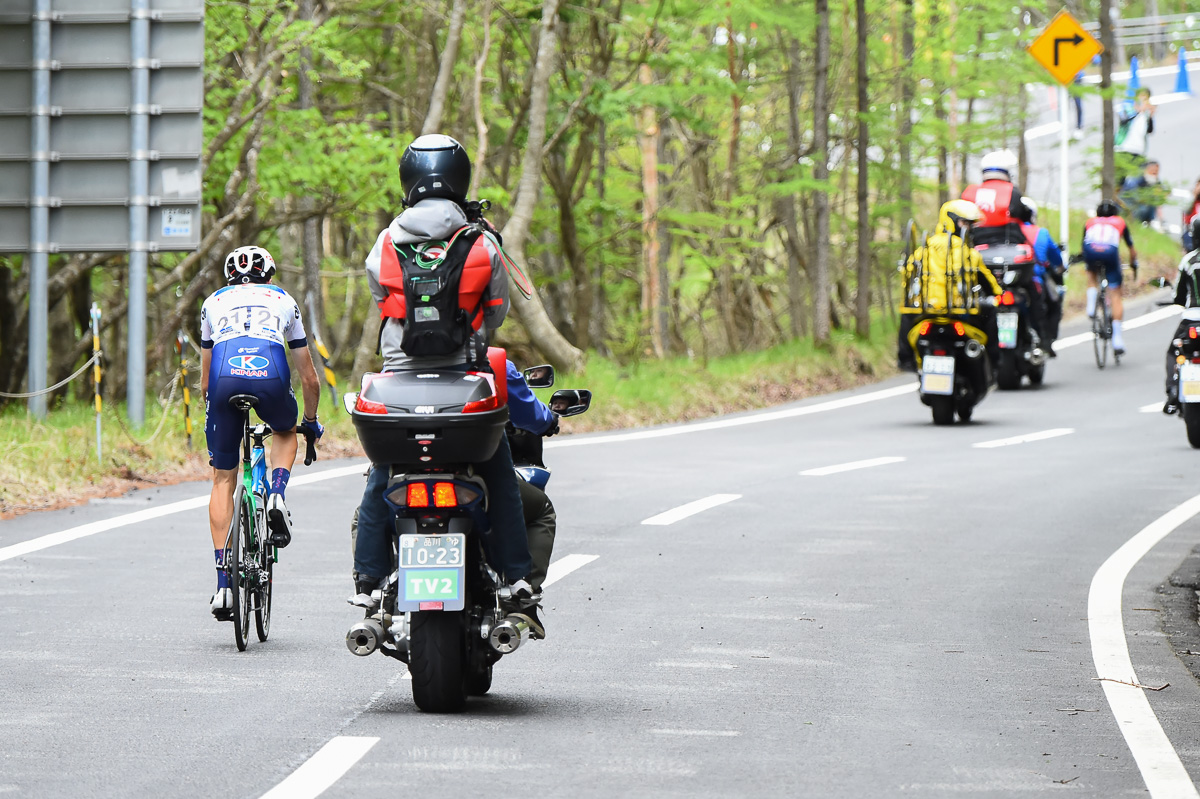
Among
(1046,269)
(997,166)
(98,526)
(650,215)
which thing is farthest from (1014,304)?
(98,526)

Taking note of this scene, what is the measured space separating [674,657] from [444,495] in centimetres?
214

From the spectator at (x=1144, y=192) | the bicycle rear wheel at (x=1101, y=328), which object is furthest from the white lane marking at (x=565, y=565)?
the spectator at (x=1144, y=192)

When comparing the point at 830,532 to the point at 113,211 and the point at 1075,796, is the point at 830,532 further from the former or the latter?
the point at 113,211

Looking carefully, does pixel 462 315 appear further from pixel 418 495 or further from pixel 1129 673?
pixel 1129 673

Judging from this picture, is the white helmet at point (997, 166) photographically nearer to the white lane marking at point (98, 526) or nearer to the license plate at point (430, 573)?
the white lane marking at point (98, 526)

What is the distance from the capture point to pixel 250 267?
869 cm

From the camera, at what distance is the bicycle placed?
8.39m

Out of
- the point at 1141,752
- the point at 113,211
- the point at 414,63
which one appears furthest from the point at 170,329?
the point at 1141,752

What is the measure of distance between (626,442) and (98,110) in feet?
22.9

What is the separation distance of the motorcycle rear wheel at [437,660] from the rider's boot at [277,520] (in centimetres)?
217

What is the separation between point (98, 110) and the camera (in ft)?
64.4

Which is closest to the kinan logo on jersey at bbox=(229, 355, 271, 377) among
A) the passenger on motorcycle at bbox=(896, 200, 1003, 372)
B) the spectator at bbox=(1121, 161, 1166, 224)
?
the passenger on motorcycle at bbox=(896, 200, 1003, 372)

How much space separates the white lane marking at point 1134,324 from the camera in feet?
94.4

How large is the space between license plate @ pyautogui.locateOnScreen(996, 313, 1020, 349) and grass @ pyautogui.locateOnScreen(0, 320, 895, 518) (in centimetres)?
330
